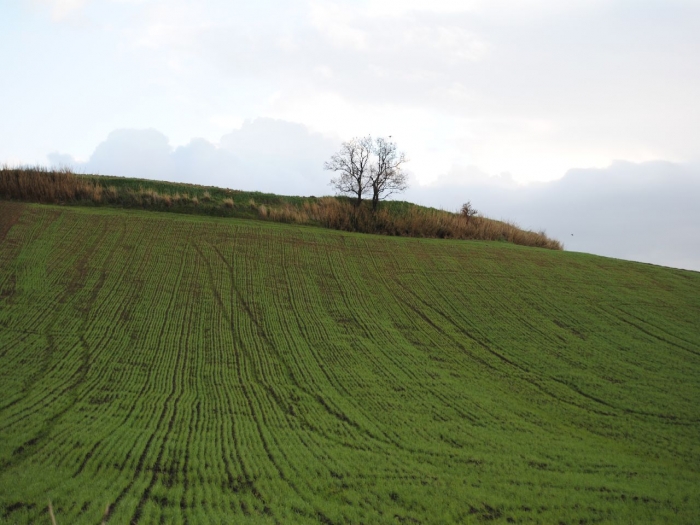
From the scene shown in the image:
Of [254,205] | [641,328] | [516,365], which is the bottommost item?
[516,365]

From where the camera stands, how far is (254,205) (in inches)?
1535

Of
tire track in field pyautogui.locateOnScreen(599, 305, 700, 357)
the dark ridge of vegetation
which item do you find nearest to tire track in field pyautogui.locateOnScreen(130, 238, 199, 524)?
the dark ridge of vegetation

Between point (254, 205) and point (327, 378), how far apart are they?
2326cm

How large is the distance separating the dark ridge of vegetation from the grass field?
292 centimetres

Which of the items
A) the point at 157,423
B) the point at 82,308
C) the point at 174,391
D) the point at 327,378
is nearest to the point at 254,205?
the point at 82,308

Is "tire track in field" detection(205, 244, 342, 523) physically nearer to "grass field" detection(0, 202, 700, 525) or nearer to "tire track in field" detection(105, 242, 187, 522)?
"grass field" detection(0, 202, 700, 525)

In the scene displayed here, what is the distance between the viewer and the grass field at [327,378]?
32.3 ft

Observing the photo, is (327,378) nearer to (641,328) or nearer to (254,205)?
(641,328)

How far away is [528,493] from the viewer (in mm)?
10391

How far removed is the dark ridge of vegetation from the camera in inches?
1374

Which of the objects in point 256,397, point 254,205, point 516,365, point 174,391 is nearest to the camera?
point 174,391

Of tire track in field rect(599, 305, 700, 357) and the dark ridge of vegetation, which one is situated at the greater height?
the dark ridge of vegetation

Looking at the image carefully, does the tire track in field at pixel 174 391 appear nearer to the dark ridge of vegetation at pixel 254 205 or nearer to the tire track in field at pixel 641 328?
the dark ridge of vegetation at pixel 254 205

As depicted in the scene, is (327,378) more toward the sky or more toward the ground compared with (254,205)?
more toward the ground
